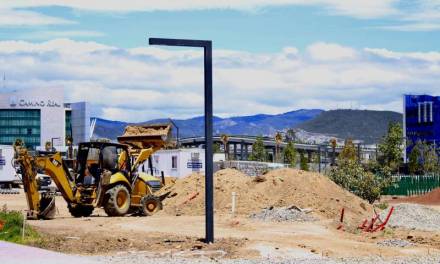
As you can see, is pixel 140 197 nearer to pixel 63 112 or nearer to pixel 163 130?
pixel 163 130

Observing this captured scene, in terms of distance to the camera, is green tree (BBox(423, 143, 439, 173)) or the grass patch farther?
green tree (BBox(423, 143, 439, 173))

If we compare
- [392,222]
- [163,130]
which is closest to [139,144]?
[163,130]

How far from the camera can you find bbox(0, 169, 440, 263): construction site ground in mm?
20266

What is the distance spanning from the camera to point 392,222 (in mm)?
32562

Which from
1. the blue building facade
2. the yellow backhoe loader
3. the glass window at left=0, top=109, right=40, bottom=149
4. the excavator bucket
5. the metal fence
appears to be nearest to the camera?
the yellow backhoe loader

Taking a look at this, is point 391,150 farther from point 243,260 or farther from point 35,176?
point 243,260

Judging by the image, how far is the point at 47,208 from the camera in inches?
1304

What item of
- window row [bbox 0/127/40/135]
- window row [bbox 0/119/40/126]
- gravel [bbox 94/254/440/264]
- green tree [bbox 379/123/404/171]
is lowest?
gravel [bbox 94/254/440/264]

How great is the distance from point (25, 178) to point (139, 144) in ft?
19.0

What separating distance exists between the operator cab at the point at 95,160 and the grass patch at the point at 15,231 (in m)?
7.52

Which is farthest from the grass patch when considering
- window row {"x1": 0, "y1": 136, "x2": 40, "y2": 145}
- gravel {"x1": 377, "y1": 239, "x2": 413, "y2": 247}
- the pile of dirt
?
window row {"x1": 0, "y1": 136, "x2": 40, "y2": 145}

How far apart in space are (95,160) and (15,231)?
9874 millimetres

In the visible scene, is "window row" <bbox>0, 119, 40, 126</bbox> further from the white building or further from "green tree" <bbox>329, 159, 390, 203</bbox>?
"green tree" <bbox>329, 159, 390, 203</bbox>

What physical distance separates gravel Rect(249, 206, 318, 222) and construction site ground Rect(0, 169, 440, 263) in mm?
489
